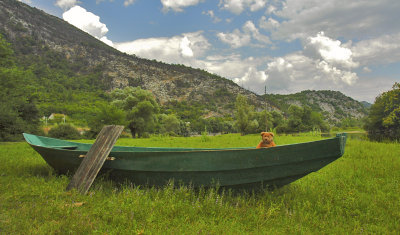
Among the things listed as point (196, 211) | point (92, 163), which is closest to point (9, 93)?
point (92, 163)

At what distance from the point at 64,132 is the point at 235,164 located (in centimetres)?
4216

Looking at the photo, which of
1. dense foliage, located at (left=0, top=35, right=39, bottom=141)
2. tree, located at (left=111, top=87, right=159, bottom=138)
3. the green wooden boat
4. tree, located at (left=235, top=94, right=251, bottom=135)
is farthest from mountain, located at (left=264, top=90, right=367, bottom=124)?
the green wooden boat

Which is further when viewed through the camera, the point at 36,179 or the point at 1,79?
the point at 1,79

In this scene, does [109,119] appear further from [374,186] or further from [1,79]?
[374,186]

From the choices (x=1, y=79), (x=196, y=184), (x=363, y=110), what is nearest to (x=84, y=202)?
(x=196, y=184)

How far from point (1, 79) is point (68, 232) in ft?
77.0

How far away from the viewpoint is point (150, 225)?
2512 millimetres

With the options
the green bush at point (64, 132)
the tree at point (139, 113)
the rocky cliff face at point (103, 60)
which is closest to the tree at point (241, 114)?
the tree at point (139, 113)

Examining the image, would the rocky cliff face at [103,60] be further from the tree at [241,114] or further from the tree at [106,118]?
the tree at [106,118]

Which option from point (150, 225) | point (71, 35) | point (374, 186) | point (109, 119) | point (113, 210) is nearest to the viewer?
point (150, 225)

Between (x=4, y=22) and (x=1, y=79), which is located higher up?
(x=4, y=22)

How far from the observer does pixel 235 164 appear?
3.31 metres

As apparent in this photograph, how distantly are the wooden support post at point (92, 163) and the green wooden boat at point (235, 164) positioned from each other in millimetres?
278

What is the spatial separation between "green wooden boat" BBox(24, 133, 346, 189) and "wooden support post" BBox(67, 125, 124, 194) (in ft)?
0.91
